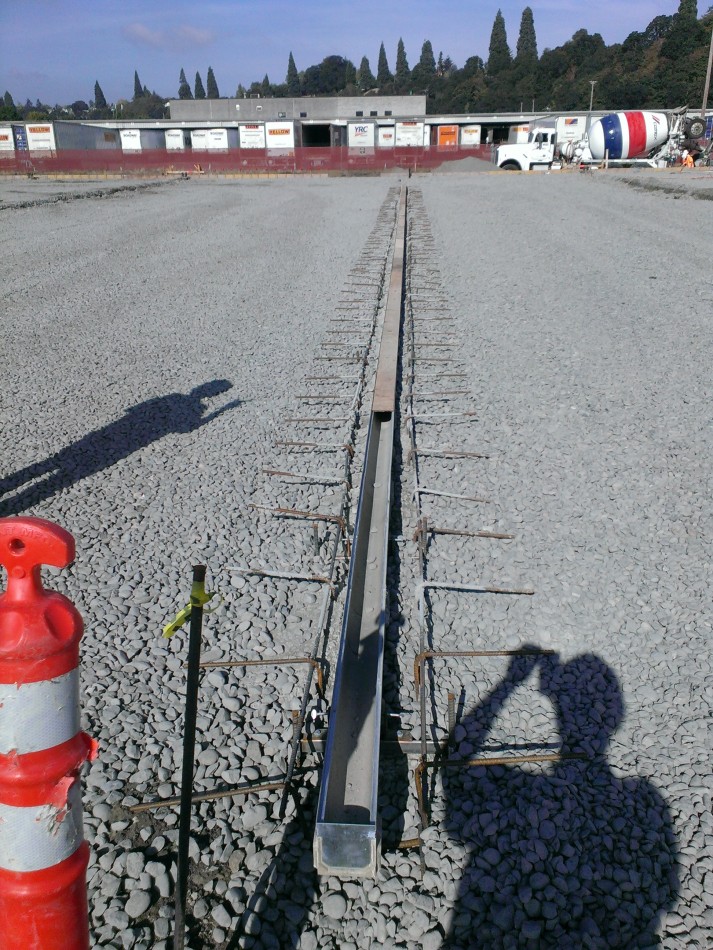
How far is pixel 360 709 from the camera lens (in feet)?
10.5

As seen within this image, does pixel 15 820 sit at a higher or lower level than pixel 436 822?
higher

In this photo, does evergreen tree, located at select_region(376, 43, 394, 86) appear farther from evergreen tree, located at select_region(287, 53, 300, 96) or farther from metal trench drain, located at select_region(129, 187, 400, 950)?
metal trench drain, located at select_region(129, 187, 400, 950)

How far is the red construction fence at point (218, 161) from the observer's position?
45.5 meters

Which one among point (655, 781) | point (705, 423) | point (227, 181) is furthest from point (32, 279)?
point (227, 181)

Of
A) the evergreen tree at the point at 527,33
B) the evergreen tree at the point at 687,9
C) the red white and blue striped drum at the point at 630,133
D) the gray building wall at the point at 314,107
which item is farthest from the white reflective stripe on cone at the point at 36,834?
the evergreen tree at the point at 527,33

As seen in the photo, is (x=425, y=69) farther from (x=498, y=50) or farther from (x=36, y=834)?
(x=36, y=834)

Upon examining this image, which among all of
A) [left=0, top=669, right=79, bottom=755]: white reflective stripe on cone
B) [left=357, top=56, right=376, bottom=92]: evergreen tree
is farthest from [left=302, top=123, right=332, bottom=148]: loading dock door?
[left=357, top=56, right=376, bottom=92]: evergreen tree

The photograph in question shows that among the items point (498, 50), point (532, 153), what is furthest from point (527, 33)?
point (532, 153)

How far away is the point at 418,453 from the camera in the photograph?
19.3 feet

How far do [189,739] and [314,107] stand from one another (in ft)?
283

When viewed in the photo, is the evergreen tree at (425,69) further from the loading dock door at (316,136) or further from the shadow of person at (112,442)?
the shadow of person at (112,442)

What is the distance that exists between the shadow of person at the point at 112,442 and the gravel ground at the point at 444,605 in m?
0.03

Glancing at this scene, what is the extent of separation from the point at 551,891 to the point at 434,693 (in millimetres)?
1032

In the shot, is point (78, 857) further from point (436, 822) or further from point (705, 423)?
point (705, 423)
